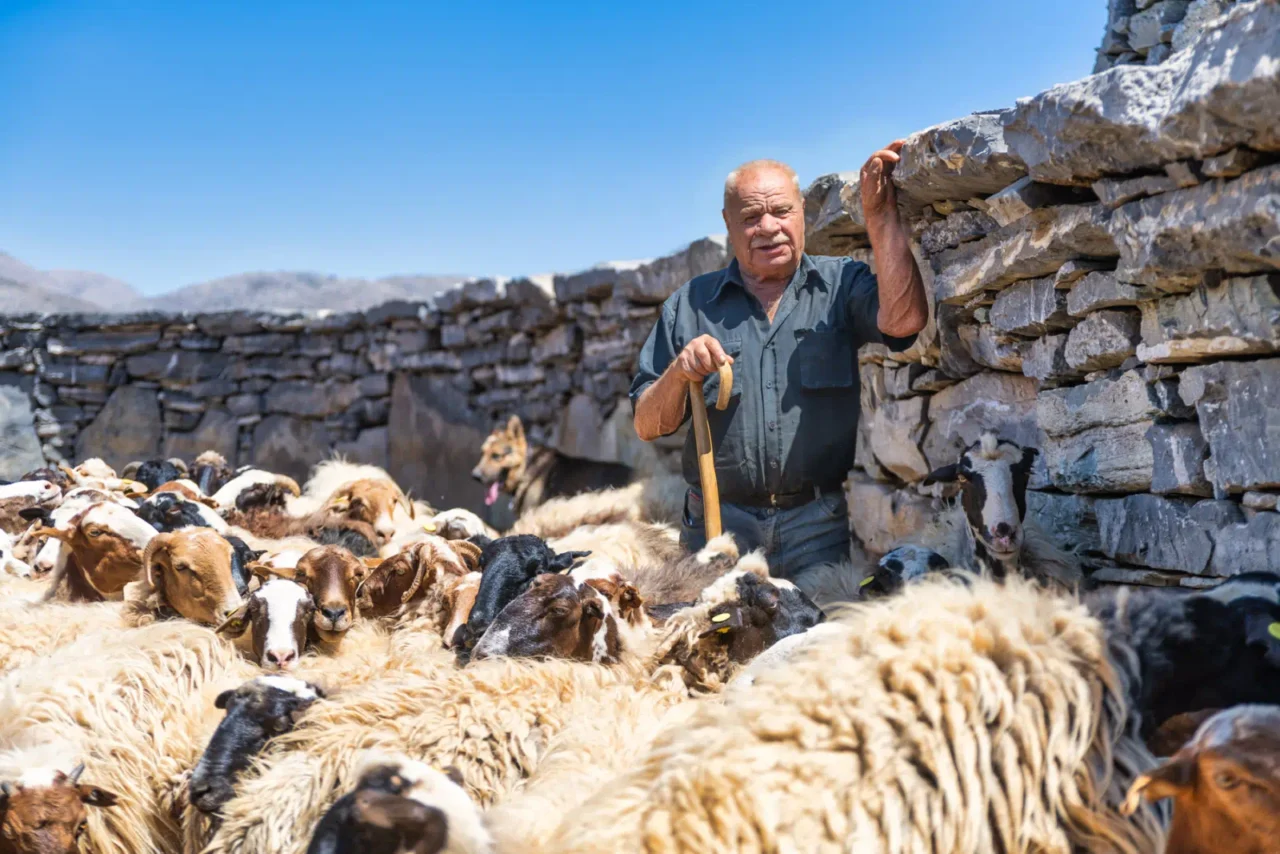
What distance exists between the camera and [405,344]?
10.8 m

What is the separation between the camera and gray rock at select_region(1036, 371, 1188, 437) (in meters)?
2.71

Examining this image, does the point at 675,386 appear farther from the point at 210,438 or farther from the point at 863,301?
the point at 210,438

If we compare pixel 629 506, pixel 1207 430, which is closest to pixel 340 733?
pixel 1207 430

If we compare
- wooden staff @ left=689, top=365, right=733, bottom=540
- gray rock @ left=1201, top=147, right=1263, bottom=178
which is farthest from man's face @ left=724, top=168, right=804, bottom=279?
gray rock @ left=1201, top=147, right=1263, bottom=178

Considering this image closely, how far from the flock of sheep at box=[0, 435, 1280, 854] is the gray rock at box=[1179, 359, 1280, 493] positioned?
59 cm

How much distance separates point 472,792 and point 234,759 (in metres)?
0.66

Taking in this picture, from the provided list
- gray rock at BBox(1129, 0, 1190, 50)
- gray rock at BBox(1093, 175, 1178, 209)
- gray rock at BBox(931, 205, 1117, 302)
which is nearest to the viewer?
gray rock at BBox(1093, 175, 1178, 209)

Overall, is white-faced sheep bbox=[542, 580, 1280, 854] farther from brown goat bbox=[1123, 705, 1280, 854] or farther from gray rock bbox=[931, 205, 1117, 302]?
gray rock bbox=[931, 205, 1117, 302]

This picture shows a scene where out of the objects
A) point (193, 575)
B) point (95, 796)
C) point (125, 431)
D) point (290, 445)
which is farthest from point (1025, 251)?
point (125, 431)

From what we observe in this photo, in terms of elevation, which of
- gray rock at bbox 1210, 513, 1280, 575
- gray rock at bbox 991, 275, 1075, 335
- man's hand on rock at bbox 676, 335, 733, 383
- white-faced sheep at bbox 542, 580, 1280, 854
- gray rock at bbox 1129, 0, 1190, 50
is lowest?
white-faced sheep at bbox 542, 580, 1280, 854

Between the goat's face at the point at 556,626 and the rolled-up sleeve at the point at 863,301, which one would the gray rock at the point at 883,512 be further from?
the goat's face at the point at 556,626

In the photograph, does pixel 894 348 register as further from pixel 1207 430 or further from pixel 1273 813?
pixel 1273 813

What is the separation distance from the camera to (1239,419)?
2385 millimetres

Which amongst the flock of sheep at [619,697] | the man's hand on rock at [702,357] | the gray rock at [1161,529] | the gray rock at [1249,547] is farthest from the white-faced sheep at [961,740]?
the man's hand on rock at [702,357]
